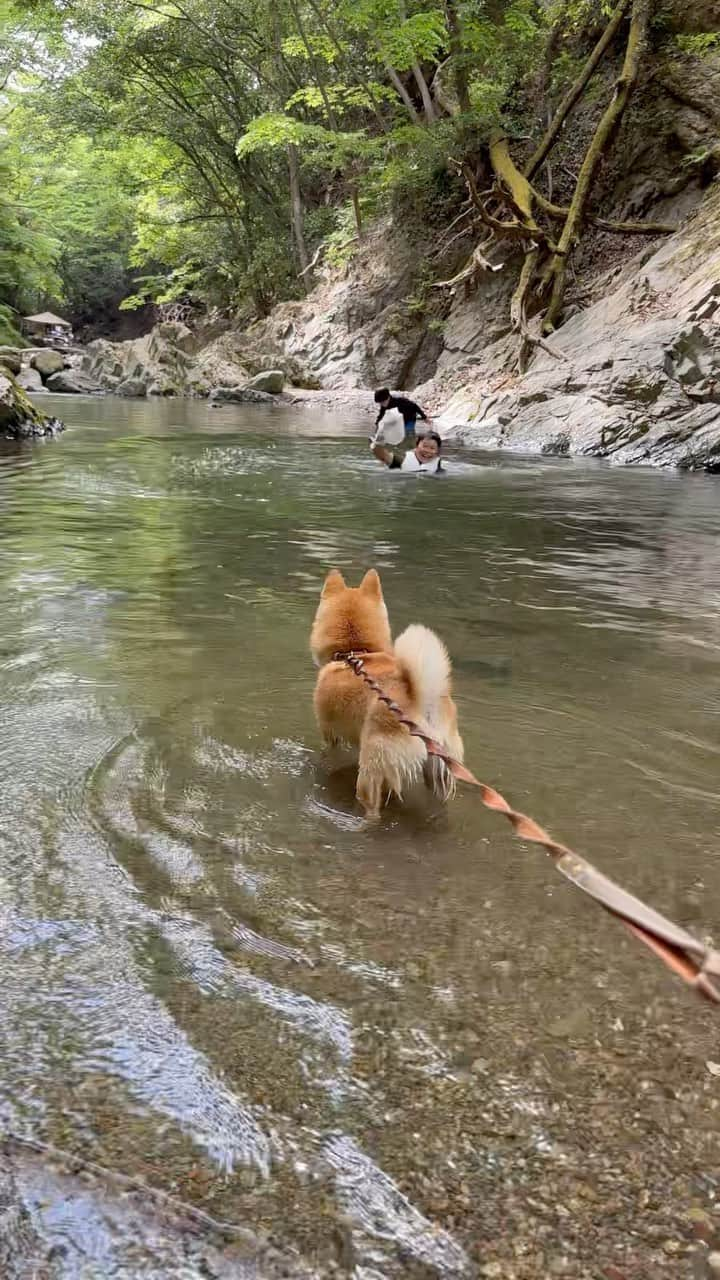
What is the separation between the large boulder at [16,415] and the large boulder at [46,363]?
19974mm

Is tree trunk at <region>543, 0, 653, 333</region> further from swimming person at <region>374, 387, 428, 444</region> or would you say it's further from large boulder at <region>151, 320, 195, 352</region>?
large boulder at <region>151, 320, 195, 352</region>

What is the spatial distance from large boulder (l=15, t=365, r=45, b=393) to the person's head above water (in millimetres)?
23962

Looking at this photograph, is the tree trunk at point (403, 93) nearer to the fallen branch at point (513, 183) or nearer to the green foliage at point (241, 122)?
the green foliage at point (241, 122)

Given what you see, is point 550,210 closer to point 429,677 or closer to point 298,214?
point 298,214

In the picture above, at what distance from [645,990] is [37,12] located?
33124 millimetres

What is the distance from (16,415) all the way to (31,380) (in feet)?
62.2

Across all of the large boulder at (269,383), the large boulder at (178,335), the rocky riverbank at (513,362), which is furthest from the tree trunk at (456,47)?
the large boulder at (178,335)

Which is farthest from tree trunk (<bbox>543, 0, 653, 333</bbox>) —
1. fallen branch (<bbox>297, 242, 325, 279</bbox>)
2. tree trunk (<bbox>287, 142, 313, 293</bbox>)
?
tree trunk (<bbox>287, 142, 313, 293</bbox>)

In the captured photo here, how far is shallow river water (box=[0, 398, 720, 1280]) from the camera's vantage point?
1.49 m

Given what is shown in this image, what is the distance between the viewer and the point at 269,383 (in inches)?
1164

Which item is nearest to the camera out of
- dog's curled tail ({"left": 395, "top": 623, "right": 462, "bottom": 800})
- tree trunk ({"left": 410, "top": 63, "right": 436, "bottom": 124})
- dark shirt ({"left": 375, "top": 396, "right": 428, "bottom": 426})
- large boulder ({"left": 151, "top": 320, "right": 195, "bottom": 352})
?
dog's curled tail ({"left": 395, "top": 623, "right": 462, "bottom": 800})

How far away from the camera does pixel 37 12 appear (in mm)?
26047

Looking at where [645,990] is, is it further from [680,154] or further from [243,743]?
[680,154]

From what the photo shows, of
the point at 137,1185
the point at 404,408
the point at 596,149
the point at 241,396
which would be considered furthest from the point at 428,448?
the point at 241,396
